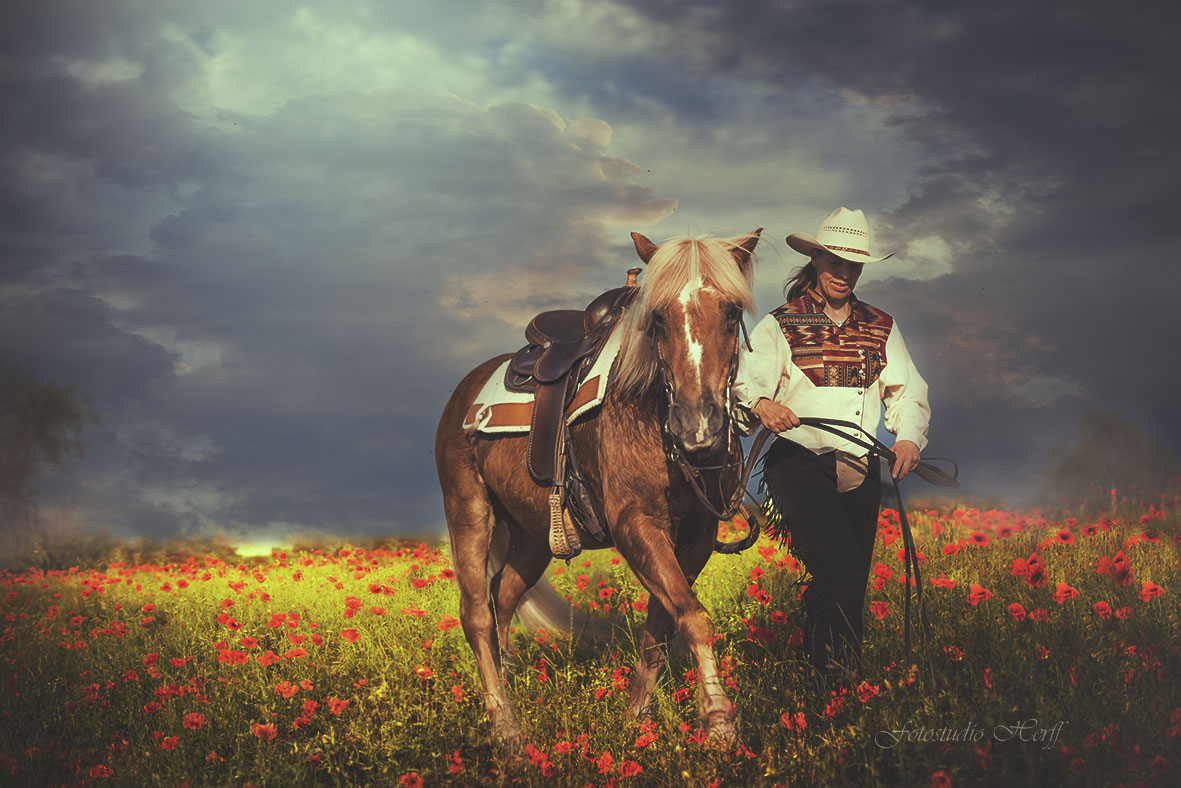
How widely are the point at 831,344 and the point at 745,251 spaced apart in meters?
0.83

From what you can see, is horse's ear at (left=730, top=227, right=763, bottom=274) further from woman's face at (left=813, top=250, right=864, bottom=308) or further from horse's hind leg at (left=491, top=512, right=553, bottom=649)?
horse's hind leg at (left=491, top=512, right=553, bottom=649)

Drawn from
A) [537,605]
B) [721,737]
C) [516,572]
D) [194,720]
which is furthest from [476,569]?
[721,737]

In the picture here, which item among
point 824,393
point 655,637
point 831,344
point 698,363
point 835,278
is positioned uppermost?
point 835,278

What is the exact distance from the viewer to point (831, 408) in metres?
4.83

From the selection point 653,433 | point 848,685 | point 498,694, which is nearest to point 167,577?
point 498,694

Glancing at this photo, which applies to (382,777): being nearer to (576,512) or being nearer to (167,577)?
(576,512)

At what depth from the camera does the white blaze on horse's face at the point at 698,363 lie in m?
3.93

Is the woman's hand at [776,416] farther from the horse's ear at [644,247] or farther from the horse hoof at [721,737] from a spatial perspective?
the horse hoof at [721,737]

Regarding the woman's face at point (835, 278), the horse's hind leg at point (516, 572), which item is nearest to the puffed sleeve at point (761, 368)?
the woman's face at point (835, 278)

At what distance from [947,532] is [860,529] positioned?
419 cm

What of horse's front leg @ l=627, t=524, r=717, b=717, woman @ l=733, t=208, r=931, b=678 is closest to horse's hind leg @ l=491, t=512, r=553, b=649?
horse's front leg @ l=627, t=524, r=717, b=717

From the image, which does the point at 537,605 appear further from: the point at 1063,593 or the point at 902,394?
the point at 1063,593

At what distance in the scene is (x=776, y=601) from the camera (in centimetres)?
680

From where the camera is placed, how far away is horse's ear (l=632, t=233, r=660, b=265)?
14.9 ft
